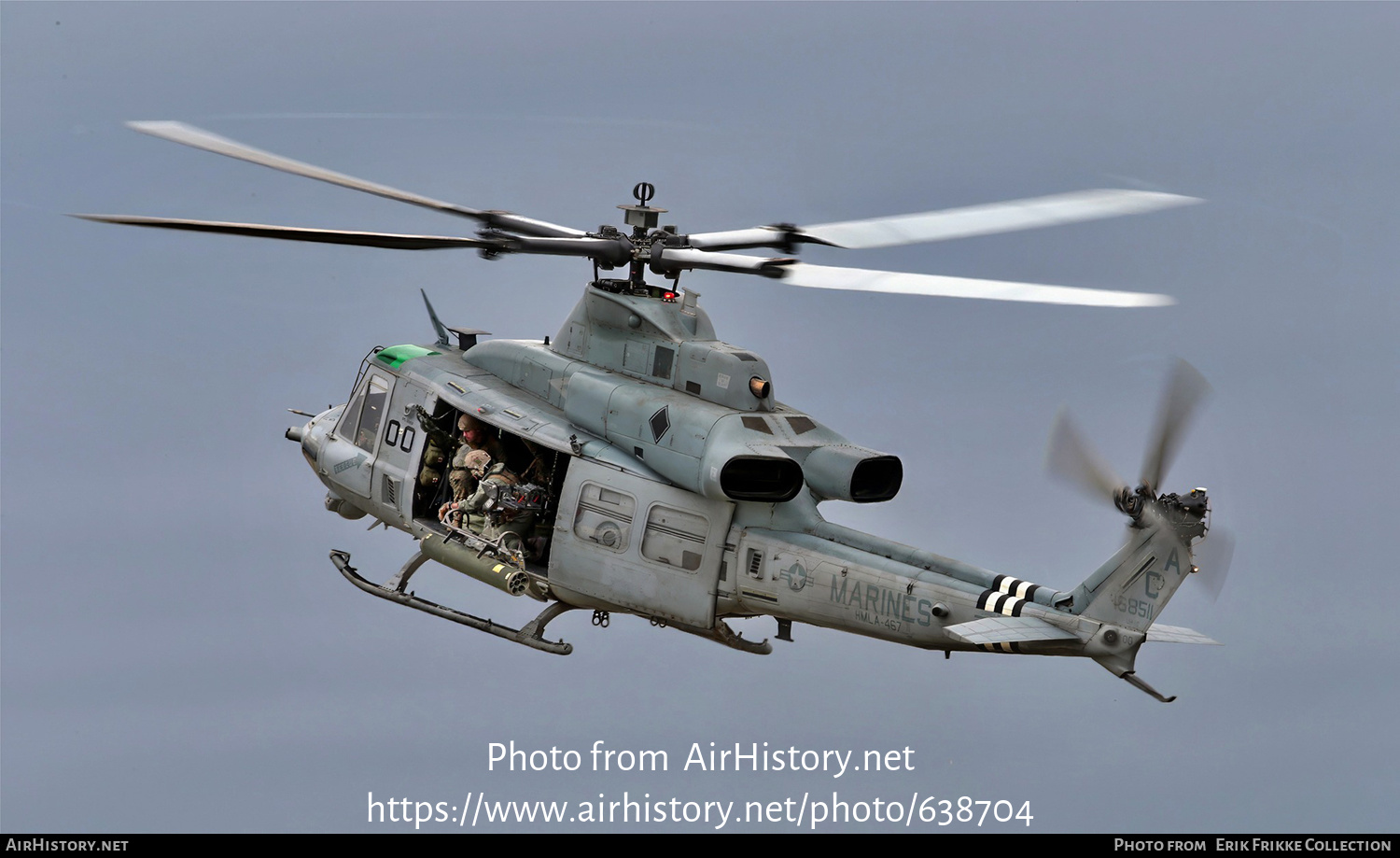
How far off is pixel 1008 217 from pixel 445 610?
734cm

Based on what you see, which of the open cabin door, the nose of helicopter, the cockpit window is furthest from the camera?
the nose of helicopter

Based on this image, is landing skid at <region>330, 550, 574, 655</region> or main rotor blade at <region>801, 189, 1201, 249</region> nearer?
main rotor blade at <region>801, 189, 1201, 249</region>

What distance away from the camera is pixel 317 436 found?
75.8 feet

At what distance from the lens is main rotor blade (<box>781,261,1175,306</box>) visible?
55.3 feet

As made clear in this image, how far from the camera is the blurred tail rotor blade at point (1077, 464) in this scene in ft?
53.7

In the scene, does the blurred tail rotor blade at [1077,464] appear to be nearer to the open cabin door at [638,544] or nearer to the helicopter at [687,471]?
the helicopter at [687,471]

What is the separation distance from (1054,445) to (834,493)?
9.79 ft

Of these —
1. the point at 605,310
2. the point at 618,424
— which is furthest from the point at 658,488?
the point at 605,310

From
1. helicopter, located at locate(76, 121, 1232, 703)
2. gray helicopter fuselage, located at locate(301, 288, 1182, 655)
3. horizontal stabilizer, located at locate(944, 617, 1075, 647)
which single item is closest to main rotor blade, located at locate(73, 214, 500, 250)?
helicopter, located at locate(76, 121, 1232, 703)

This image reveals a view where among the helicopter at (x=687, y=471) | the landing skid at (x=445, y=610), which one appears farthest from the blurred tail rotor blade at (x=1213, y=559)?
the landing skid at (x=445, y=610)

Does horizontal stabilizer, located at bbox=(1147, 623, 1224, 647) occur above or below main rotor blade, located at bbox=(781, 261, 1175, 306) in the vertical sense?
below

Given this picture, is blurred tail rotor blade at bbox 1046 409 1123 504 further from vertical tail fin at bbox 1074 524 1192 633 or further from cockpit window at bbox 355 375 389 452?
cockpit window at bbox 355 375 389 452

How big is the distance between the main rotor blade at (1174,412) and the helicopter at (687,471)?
0.02 metres

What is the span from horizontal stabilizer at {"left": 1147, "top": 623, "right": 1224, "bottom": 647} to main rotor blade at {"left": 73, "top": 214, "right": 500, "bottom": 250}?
25.1ft
